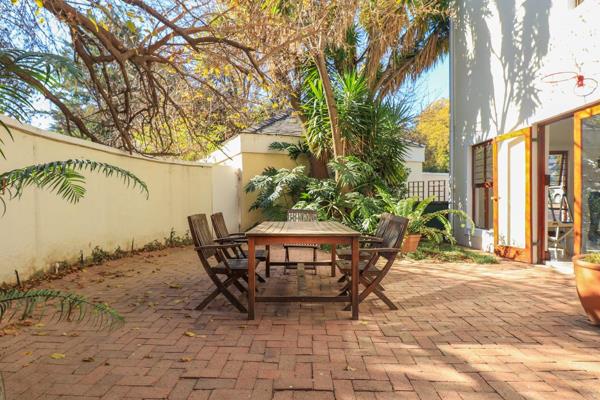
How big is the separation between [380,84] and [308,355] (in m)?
7.96

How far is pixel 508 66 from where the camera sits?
6.60 meters

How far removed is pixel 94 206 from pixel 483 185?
663 cm

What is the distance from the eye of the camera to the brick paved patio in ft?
7.19

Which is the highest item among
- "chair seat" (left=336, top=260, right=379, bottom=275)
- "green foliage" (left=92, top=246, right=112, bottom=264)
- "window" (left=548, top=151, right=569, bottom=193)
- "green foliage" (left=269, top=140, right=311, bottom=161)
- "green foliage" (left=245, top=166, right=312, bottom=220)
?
"green foliage" (left=269, top=140, right=311, bottom=161)

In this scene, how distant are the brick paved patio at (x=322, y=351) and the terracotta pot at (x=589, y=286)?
0.44 ft

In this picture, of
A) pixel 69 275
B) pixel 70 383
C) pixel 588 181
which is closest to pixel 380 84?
pixel 588 181

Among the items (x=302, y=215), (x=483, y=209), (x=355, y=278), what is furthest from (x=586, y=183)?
(x=302, y=215)

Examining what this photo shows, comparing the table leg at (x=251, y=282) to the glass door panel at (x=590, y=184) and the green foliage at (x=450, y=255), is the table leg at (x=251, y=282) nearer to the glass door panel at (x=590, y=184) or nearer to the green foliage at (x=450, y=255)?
the green foliage at (x=450, y=255)

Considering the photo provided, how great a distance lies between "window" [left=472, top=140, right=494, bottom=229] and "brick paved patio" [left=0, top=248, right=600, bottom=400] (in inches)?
127

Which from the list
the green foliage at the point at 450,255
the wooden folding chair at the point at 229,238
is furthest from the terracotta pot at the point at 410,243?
the wooden folding chair at the point at 229,238

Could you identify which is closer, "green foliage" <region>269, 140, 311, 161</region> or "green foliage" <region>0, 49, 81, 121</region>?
"green foliage" <region>0, 49, 81, 121</region>

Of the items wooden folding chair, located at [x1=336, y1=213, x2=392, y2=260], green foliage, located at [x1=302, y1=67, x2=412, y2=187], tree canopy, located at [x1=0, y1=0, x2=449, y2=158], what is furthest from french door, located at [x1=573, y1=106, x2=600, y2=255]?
green foliage, located at [x1=302, y1=67, x2=412, y2=187]

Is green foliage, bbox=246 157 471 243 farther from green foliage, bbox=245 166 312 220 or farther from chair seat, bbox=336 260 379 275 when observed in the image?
chair seat, bbox=336 260 379 275

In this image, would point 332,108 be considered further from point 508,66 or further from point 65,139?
point 65,139
